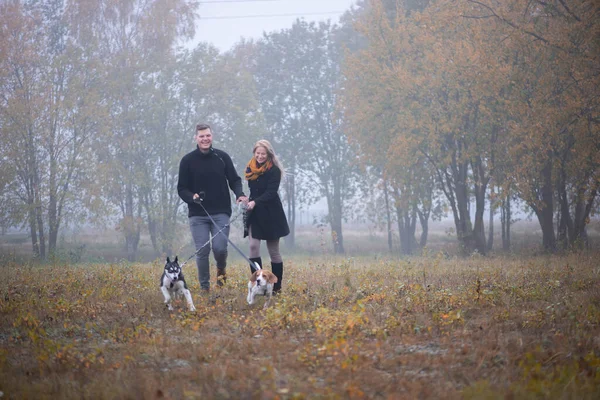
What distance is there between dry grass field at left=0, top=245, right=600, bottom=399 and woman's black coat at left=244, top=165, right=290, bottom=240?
1009mm

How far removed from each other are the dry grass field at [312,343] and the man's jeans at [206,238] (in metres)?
0.42

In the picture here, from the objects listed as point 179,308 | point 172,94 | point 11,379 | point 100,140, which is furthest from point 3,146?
point 11,379

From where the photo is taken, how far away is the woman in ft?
28.7

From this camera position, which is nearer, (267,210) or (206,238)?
(267,210)

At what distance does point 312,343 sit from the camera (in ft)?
19.7

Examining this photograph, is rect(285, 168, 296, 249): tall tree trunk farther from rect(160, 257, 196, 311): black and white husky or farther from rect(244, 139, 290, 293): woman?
rect(160, 257, 196, 311): black and white husky

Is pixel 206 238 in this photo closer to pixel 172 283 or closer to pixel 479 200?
pixel 172 283

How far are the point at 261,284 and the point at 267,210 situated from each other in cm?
130

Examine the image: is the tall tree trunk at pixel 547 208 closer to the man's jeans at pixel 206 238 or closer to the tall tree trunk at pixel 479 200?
the tall tree trunk at pixel 479 200

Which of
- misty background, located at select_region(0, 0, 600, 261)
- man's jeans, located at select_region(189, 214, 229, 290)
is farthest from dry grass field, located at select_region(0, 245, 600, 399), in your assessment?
misty background, located at select_region(0, 0, 600, 261)

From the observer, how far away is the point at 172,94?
3128 cm

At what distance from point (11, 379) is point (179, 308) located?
3.23m

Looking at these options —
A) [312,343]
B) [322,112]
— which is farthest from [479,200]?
[312,343]

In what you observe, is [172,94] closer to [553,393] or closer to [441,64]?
[441,64]
